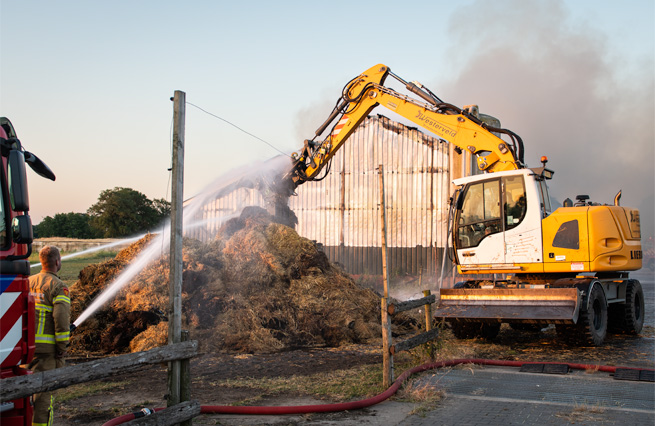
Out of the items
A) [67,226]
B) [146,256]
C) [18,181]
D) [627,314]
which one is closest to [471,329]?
[627,314]

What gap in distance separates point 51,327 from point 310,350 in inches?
243

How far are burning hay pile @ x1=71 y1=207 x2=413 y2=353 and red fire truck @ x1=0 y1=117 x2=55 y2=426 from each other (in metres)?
6.26

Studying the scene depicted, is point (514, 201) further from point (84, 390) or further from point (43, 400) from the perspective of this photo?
point (43, 400)

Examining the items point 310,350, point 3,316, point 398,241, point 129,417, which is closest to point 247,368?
point 310,350

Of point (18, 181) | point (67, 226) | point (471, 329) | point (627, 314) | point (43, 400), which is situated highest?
point (67, 226)

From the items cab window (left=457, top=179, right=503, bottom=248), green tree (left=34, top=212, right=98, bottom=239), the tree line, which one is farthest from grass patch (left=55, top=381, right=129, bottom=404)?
green tree (left=34, top=212, right=98, bottom=239)

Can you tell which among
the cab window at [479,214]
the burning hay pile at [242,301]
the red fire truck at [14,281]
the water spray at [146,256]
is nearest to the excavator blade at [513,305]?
the cab window at [479,214]

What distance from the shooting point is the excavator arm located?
11.7 meters

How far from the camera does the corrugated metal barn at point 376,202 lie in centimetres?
2277

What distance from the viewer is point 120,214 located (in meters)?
51.2

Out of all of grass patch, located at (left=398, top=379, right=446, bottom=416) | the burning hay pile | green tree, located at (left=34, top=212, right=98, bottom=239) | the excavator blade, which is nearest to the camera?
grass patch, located at (left=398, top=379, right=446, bottom=416)

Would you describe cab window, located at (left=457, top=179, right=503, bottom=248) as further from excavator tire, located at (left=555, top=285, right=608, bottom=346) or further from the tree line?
the tree line

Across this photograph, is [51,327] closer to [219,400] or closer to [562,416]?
[219,400]

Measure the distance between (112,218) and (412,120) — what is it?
1731 inches
